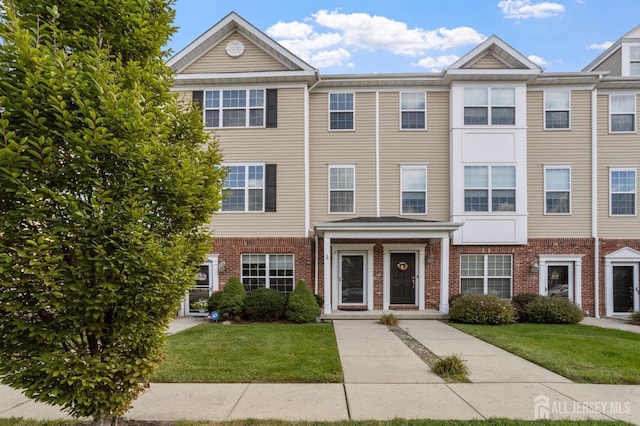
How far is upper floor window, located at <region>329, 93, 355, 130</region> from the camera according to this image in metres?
13.7

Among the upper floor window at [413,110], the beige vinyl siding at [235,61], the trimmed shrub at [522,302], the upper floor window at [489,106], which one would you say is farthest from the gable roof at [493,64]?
the trimmed shrub at [522,302]

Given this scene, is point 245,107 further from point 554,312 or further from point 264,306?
point 554,312

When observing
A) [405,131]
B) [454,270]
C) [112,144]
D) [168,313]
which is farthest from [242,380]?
[405,131]

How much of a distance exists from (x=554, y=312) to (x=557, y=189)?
4.53 meters

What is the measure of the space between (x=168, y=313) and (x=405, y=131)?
1155 centimetres

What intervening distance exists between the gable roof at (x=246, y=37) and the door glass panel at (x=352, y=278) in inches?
267

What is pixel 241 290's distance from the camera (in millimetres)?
12156

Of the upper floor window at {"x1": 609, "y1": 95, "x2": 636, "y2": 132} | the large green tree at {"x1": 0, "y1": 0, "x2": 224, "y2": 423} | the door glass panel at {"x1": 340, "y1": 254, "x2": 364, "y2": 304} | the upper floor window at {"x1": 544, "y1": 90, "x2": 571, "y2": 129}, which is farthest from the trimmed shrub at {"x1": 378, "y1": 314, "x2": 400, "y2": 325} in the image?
the upper floor window at {"x1": 609, "y1": 95, "x2": 636, "y2": 132}

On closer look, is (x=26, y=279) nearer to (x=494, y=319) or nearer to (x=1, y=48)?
(x=1, y=48)

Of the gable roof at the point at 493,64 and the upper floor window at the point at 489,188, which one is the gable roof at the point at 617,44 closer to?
the gable roof at the point at 493,64

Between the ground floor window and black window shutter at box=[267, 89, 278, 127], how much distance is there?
4.74m

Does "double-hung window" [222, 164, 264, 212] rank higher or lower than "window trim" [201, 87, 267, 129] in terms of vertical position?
lower

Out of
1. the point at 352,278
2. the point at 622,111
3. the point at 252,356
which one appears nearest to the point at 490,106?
the point at 622,111

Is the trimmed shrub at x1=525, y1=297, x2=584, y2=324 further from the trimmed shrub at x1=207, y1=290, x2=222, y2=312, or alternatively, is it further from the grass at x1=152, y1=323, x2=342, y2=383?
the trimmed shrub at x1=207, y1=290, x2=222, y2=312
